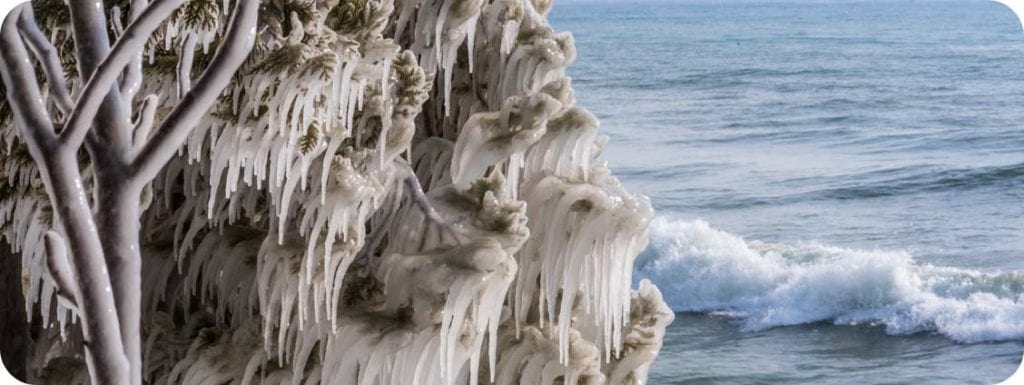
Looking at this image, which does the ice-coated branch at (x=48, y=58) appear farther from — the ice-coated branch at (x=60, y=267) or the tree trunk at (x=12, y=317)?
the tree trunk at (x=12, y=317)

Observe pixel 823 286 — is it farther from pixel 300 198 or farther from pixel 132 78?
pixel 132 78

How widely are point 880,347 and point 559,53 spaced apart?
1746 mm

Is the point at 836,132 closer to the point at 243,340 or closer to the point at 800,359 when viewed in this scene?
the point at 800,359

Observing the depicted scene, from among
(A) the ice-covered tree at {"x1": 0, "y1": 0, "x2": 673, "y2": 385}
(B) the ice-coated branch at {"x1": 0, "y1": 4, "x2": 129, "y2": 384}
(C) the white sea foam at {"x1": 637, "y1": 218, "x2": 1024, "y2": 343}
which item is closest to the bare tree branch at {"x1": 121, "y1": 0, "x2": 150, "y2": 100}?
(A) the ice-covered tree at {"x1": 0, "y1": 0, "x2": 673, "y2": 385}

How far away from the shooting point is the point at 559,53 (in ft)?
10.8

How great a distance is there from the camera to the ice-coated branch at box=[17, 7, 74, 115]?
298cm

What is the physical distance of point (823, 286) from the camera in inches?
181

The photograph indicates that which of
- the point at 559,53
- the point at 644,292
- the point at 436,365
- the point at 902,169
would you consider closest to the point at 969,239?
the point at 902,169

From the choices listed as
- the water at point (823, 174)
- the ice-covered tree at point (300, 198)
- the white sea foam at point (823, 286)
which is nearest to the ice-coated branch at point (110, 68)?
the ice-covered tree at point (300, 198)

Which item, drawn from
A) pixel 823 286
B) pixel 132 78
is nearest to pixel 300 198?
pixel 132 78

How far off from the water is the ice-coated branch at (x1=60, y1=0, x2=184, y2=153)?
169 centimetres

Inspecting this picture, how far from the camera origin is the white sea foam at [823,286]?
4258 millimetres

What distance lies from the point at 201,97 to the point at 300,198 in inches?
9.9

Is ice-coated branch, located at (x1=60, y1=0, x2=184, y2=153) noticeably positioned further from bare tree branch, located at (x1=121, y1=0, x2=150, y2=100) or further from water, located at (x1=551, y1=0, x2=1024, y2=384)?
water, located at (x1=551, y1=0, x2=1024, y2=384)
